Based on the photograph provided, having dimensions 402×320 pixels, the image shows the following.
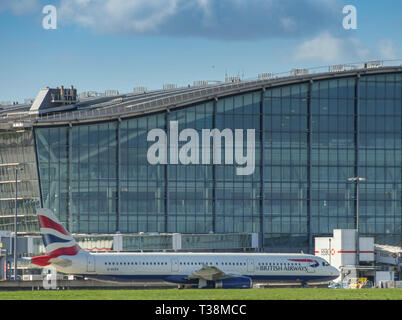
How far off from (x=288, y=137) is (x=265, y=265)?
121 feet

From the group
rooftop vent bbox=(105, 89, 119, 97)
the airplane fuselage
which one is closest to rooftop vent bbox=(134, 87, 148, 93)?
rooftop vent bbox=(105, 89, 119, 97)

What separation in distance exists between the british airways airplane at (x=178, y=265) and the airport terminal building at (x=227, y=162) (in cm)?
2998

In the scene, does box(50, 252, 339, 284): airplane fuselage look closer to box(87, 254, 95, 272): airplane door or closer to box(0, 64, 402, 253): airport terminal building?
box(87, 254, 95, 272): airplane door

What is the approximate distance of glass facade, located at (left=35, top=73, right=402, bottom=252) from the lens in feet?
378

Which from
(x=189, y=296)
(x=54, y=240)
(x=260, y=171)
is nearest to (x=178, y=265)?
(x=54, y=240)

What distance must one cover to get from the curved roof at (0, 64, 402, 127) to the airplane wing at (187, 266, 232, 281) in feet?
125

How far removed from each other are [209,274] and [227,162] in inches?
1498

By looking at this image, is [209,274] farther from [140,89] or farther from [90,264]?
[140,89]

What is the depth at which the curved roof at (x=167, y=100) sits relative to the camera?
11512 centimetres

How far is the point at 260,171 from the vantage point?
391 feet

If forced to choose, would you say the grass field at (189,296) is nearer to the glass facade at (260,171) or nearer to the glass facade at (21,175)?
the glass facade at (260,171)

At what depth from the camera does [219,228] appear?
118688 millimetres

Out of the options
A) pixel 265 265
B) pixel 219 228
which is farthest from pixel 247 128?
pixel 265 265
